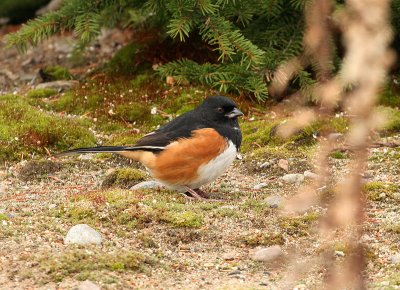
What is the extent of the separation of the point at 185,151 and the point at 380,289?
2390 millimetres

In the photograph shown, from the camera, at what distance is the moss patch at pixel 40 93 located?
930cm

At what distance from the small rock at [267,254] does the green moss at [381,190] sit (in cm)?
147

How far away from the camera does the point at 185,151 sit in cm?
586

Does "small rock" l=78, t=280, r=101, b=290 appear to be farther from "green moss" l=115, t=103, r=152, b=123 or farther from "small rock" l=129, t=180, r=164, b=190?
"green moss" l=115, t=103, r=152, b=123

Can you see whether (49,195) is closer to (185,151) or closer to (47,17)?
(185,151)

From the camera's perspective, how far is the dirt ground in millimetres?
4143

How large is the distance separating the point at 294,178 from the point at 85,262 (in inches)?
112

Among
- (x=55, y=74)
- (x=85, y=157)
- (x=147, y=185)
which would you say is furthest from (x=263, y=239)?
(x=55, y=74)

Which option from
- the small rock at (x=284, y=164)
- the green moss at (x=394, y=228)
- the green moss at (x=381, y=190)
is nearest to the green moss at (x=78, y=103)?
the small rock at (x=284, y=164)

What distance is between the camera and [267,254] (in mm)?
4609

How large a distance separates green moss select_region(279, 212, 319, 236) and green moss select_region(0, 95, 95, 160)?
3147 mm

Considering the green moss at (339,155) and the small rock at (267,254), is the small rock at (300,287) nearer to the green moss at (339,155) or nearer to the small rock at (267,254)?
the small rock at (267,254)

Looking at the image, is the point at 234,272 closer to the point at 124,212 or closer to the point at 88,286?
the point at 88,286

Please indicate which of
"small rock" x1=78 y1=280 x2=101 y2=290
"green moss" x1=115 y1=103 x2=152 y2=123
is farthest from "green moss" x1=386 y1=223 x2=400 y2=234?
"green moss" x1=115 y1=103 x2=152 y2=123
